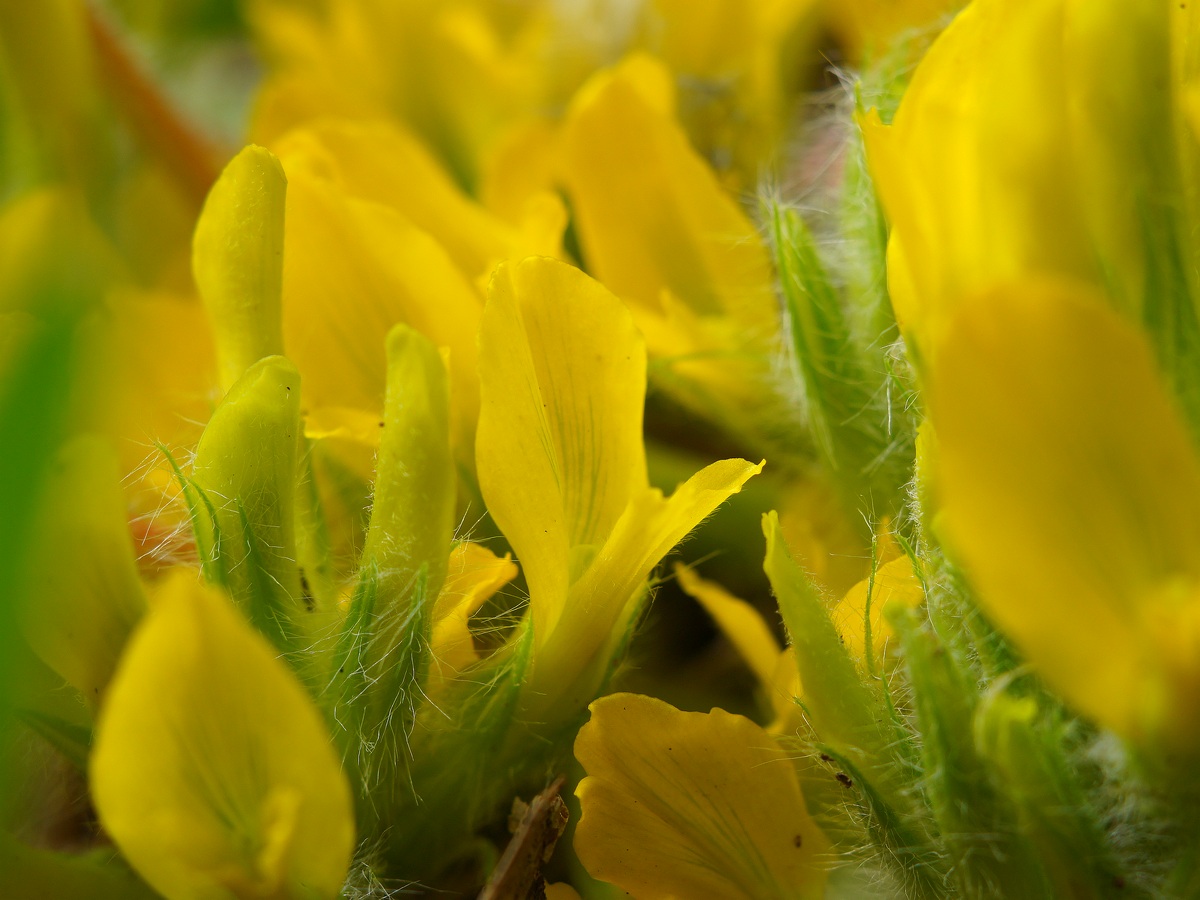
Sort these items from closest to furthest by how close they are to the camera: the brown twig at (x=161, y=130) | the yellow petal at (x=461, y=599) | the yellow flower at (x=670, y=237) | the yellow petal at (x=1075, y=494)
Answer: the yellow petal at (x=1075, y=494), the yellow petal at (x=461, y=599), the yellow flower at (x=670, y=237), the brown twig at (x=161, y=130)

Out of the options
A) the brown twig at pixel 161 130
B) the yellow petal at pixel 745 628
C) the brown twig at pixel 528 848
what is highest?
the brown twig at pixel 161 130

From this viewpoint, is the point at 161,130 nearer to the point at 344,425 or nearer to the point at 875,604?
the point at 344,425

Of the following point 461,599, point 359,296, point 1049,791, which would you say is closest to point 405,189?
point 359,296

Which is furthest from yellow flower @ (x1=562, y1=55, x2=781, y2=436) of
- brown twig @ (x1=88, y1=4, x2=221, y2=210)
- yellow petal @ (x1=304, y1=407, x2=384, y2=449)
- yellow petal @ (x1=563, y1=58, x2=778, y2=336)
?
brown twig @ (x1=88, y1=4, x2=221, y2=210)

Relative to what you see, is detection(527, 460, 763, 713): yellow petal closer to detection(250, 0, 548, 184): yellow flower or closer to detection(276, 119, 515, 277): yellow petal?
detection(276, 119, 515, 277): yellow petal

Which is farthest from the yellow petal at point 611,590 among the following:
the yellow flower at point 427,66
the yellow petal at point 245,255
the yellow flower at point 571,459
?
the yellow flower at point 427,66

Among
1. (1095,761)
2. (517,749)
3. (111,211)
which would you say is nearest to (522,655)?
(517,749)

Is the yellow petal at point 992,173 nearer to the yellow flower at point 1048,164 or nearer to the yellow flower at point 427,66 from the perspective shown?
the yellow flower at point 1048,164

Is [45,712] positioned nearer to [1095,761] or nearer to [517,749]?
[517,749]
